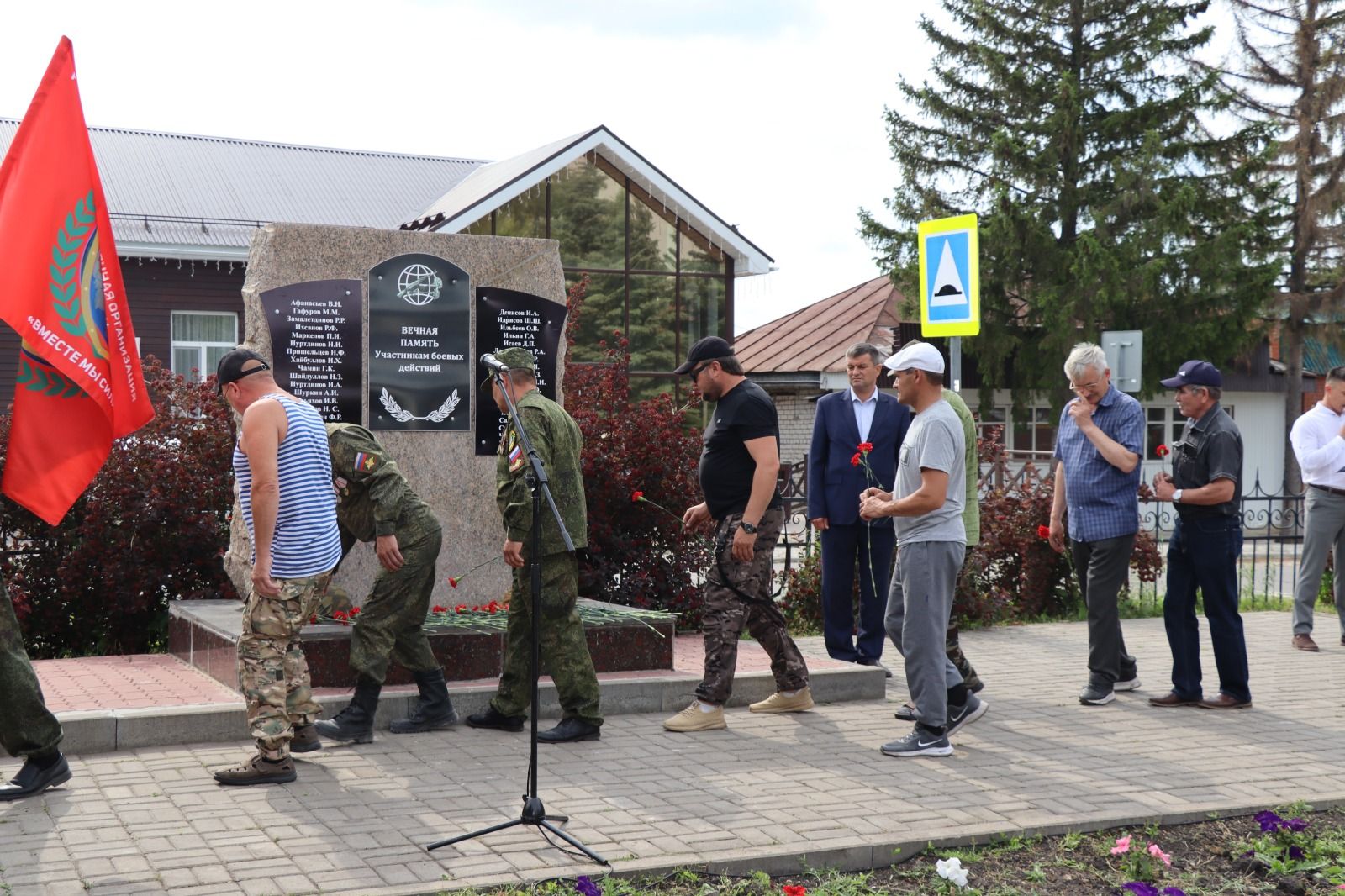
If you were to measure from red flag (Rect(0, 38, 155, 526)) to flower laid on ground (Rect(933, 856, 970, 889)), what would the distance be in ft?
13.3

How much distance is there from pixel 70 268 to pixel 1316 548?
8607 mm

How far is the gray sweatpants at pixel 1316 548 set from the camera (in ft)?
33.6

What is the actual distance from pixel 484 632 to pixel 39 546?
3.50 meters

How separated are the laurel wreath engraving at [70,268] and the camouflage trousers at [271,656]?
1542 mm

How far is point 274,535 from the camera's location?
5.91 metres

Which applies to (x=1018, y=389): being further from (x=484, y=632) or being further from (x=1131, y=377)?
(x=484, y=632)

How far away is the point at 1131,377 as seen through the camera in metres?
12.8

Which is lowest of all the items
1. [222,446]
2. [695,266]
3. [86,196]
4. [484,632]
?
[484,632]

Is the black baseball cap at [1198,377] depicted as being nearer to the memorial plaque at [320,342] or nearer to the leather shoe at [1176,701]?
the leather shoe at [1176,701]

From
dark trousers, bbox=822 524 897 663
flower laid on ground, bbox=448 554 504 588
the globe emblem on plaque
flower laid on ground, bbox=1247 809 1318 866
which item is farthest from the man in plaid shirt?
the globe emblem on plaque

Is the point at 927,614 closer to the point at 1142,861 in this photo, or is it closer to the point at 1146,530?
the point at 1142,861

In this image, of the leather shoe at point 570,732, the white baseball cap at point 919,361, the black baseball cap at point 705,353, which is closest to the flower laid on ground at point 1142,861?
the white baseball cap at point 919,361

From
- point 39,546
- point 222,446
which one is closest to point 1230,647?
point 222,446

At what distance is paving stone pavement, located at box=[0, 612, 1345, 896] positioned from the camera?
4758 millimetres
